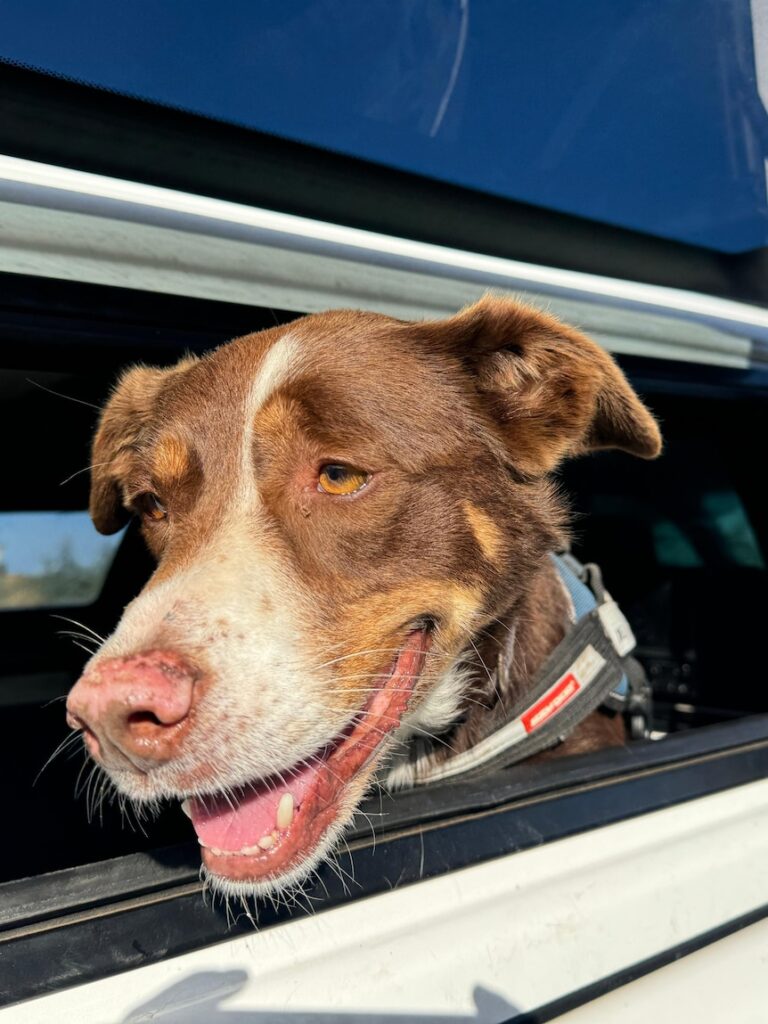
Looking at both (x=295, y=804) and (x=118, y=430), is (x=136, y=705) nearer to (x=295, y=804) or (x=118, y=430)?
(x=295, y=804)

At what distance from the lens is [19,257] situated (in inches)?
64.9

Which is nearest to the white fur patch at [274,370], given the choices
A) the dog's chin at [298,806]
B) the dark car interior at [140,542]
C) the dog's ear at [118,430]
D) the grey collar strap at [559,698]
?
the dark car interior at [140,542]

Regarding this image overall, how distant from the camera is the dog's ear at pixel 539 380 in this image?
219cm

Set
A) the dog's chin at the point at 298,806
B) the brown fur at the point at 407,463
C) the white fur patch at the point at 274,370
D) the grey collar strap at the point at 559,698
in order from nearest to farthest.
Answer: the dog's chin at the point at 298,806 < the brown fur at the point at 407,463 < the white fur patch at the point at 274,370 < the grey collar strap at the point at 559,698

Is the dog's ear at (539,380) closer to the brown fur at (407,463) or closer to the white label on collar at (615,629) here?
the brown fur at (407,463)

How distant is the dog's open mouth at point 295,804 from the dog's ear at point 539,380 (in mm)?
651

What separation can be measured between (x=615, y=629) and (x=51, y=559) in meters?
2.48

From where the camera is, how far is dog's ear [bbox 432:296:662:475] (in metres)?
2.19

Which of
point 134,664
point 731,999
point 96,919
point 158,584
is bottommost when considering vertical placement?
point 731,999

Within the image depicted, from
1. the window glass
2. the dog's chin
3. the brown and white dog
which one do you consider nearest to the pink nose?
the brown and white dog

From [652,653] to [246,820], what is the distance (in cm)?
339

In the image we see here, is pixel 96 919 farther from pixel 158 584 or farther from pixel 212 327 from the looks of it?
pixel 212 327

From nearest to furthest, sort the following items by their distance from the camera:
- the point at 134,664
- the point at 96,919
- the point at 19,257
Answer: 1. the point at 96,919
2. the point at 134,664
3. the point at 19,257

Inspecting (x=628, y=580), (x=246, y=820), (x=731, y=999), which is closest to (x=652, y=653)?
(x=628, y=580)
